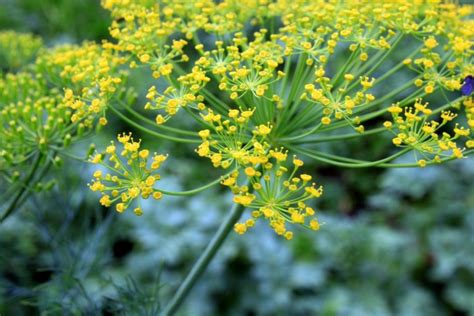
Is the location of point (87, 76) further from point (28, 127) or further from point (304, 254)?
point (304, 254)

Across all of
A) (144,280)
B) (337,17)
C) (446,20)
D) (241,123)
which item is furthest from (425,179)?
(241,123)

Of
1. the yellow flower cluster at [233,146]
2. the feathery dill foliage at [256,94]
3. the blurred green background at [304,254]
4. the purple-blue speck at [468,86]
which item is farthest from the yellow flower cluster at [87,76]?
the blurred green background at [304,254]

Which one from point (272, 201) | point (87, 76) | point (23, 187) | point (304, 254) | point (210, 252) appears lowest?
point (304, 254)

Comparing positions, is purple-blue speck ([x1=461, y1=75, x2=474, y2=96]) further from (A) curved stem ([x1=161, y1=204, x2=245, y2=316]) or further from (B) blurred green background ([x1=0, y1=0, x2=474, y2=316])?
(B) blurred green background ([x1=0, y1=0, x2=474, y2=316])

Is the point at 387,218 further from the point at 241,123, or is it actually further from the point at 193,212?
the point at 241,123

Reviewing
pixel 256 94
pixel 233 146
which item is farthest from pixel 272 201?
pixel 256 94

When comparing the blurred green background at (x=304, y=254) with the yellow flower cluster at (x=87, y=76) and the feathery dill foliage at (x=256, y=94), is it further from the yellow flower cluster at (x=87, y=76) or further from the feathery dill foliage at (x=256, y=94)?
the feathery dill foliage at (x=256, y=94)

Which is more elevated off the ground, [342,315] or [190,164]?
[190,164]

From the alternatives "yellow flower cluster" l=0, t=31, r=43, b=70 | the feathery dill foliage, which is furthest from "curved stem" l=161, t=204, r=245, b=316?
"yellow flower cluster" l=0, t=31, r=43, b=70
